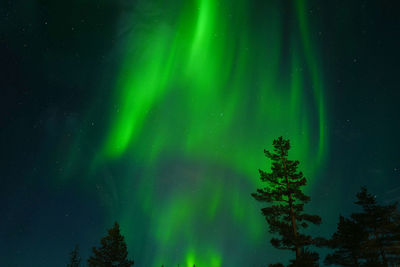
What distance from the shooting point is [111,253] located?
24.8 m

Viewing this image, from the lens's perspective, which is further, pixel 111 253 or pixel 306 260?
pixel 111 253

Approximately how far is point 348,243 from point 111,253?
22494 mm

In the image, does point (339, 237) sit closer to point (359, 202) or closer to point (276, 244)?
point (359, 202)

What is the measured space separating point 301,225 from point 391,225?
384 inches

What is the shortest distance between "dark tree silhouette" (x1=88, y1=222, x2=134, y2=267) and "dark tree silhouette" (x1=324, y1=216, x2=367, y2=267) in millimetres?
20151

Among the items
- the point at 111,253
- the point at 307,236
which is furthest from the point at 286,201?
the point at 111,253

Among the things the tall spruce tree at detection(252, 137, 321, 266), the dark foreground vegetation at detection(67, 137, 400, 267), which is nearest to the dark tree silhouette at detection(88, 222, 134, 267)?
the dark foreground vegetation at detection(67, 137, 400, 267)

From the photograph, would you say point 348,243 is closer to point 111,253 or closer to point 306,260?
point 306,260

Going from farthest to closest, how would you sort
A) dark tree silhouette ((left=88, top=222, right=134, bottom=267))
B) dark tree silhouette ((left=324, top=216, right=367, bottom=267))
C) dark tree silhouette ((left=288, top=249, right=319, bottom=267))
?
dark tree silhouette ((left=88, top=222, right=134, bottom=267)), dark tree silhouette ((left=324, top=216, right=367, bottom=267)), dark tree silhouette ((left=288, top=249, right=319, bottom=267))

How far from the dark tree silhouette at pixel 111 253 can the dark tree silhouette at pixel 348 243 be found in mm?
20151

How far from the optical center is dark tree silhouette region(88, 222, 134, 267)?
24734 mm

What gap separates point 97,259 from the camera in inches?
979

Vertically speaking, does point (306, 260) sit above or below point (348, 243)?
below

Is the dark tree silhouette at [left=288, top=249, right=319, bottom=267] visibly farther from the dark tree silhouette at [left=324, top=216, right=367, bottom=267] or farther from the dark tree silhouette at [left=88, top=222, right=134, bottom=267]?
the dark tree silhouette at [left=88, top=222, right=134, bottom=267]
